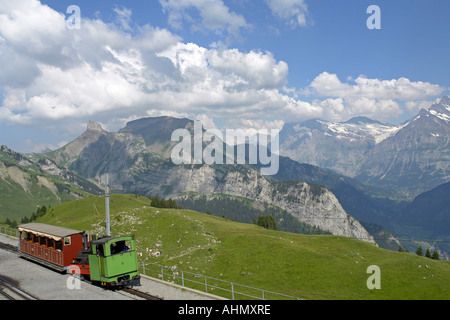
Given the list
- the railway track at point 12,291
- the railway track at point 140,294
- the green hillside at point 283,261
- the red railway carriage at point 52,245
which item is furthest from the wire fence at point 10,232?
the railway track at point 140,294

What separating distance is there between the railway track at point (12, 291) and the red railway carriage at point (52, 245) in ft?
16.7

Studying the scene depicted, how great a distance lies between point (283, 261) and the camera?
69.1 meters

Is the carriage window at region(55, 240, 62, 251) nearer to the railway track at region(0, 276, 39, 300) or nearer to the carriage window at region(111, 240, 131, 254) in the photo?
the railway track at region(0, 276, 39, 300)

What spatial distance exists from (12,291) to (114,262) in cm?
1145

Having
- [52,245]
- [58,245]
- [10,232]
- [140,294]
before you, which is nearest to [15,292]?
[58,245]

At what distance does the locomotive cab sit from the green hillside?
93.7 ft

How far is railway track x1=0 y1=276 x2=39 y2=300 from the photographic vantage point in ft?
105

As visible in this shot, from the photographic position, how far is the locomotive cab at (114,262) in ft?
109

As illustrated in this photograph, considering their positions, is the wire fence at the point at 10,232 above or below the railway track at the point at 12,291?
below

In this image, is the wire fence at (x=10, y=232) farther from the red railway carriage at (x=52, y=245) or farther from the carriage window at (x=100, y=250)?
the carriage window at (x=100, y=250)
